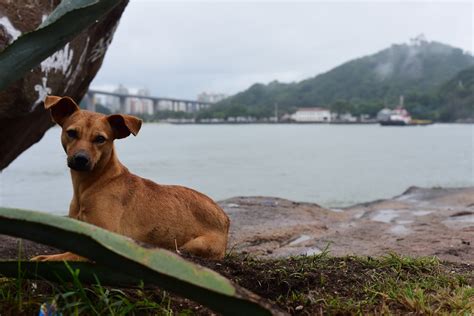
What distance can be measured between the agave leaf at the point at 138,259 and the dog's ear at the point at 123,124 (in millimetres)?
1029

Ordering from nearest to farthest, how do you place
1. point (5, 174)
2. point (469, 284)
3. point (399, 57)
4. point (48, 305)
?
point (48, 305)
point (469, 284)
point (5, 174)
point (399, 57)

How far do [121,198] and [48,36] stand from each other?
885 millimetres

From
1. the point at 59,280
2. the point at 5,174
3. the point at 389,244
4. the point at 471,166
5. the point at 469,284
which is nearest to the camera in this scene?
the point at 59,280

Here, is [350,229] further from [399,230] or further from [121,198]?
[121,198]

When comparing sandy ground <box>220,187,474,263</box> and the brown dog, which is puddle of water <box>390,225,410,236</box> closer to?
sandy ground <box>220,187,474,263</box>

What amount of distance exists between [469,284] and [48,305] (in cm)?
218

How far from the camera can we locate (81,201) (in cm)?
276

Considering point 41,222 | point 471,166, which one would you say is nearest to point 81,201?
point 41,222

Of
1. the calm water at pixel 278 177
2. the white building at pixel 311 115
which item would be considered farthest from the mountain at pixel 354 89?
the calm water at pixel 278 177

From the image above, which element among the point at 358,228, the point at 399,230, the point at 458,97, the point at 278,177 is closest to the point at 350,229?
the point at 358,228

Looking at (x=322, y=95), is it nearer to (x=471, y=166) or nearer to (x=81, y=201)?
(x=471, y=166)

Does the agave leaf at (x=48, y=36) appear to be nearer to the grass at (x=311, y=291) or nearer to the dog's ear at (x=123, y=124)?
the dog's ear at (x=123, y=124)

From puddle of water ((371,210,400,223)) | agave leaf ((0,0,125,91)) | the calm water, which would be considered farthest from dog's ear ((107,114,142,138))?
the calm water

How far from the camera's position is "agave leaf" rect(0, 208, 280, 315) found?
145cm
